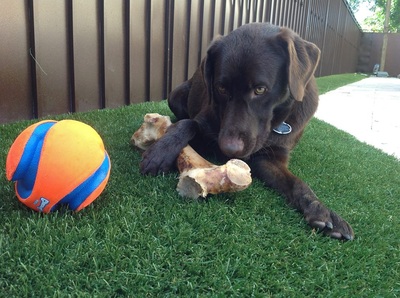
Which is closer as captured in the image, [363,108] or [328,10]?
[363,108]

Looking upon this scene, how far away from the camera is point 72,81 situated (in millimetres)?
3369

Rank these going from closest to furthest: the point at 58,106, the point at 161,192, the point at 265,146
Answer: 1. the point at 161,192
2. the point at 265,146
3. the point at 58,106

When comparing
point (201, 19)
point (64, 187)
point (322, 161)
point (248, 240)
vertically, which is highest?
point (201, 19)

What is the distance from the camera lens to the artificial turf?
115 cm

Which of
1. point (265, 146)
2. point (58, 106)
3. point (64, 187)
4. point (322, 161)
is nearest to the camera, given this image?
point (64, 187)

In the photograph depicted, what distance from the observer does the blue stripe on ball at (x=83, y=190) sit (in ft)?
4.64

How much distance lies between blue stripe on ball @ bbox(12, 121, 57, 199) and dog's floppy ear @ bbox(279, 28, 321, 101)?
1.34m

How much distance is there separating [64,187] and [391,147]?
3327 millimetres

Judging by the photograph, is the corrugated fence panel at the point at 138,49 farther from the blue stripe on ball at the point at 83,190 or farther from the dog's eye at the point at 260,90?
the blue stripe on ball at the point at 83,190

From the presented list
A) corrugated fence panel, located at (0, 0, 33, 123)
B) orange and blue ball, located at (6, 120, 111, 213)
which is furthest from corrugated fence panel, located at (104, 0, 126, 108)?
orange and blue ball, located at (6, 120, 111, 213)

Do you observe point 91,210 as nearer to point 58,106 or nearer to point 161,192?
point 161,192

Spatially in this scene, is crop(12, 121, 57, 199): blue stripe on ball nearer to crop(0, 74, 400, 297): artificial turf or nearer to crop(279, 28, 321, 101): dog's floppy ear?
crop(0, 74, 400, 297): artificial turf

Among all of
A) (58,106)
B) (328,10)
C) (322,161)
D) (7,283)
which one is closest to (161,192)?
(7,283)

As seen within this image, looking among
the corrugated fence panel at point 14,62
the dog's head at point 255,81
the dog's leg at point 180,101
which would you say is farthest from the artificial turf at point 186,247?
the dog's leg at point 180,101
